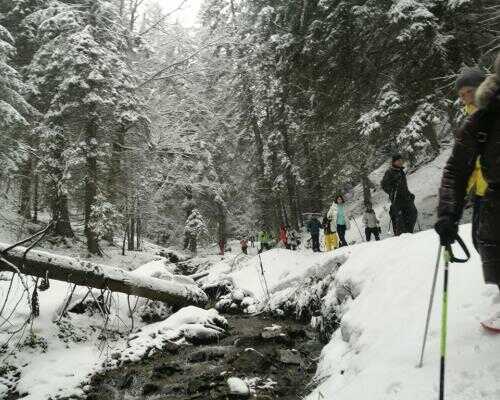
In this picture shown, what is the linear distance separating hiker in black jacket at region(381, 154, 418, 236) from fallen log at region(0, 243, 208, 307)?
217 inches

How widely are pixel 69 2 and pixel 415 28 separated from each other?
1612 cm

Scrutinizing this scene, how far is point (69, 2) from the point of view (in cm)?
1966

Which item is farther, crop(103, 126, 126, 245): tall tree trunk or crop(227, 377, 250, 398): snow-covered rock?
crop(103, 126, 126, 245): tall tree trunk

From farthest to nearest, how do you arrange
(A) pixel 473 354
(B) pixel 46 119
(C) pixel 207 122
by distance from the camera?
(C) pixel 207 122
(B) pixel 46 119
(A) pixel 473 354

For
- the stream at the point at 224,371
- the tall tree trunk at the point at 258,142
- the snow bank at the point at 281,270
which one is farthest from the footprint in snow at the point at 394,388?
the tall tree trunk at the point at 258,142

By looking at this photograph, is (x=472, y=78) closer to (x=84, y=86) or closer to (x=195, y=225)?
(x=84, y=86)

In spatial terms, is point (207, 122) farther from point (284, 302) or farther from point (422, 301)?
point (422, 301)

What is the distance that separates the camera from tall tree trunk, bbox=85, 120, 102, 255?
60.6ft

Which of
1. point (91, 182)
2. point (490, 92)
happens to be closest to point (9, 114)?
point (91, 182)

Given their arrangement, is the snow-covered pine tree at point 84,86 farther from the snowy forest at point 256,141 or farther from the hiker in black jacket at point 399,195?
the hiker in black jacket at point 399,195

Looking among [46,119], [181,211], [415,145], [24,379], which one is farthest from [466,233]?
[181,211]

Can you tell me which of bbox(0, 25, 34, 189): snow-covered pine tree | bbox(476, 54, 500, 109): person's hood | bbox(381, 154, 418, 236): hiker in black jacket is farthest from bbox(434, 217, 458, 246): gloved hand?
bbox(0, 25, 34, 189): snow-covered pine tree

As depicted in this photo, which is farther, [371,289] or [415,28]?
[415,28]

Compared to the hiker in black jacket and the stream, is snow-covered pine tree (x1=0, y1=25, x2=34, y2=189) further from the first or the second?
the hiker in black jacket
